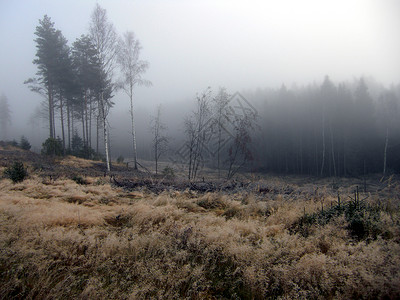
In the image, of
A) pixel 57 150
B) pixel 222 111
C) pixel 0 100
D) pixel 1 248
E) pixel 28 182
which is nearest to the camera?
pixel 1 248

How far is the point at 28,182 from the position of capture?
7227mm

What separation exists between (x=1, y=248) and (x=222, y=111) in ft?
38.9

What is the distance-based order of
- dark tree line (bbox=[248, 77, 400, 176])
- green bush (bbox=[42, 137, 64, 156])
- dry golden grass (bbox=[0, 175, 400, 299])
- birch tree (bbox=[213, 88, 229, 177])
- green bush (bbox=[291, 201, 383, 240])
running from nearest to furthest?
dry golden grass (bbox=[0, 175, 400, 299]) < green bush (bbox=[291, 201, 383, 240]) < birch tree (bbox=[213, 88, 229, 177]) < green bush (bbox=[42, 137, 64, 156]) < dark tree line (bbox=[248, 77, 400, 176])

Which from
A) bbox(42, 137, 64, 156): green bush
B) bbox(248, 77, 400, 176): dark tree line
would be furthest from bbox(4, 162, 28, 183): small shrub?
bbox(248, 77, 400, 176): dark tree line

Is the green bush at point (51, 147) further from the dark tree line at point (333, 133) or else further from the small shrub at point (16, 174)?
the dark tree line at point (333, 133)

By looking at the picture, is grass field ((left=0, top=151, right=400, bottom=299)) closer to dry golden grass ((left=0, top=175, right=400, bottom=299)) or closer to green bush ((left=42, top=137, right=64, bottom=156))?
dry golden grass ((left=0, top=175, right=400, bottom=299))

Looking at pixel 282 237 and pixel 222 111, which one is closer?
pixel 282 237

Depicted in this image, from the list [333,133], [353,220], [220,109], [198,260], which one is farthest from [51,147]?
[333,133]

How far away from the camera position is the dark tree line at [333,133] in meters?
30.6

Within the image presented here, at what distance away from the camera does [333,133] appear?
3456 centimetres

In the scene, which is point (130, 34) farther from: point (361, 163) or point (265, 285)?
point (361, 163)

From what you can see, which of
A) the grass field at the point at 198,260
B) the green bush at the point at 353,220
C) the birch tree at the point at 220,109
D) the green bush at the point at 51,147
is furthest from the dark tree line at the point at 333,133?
the grass field at the point at 198,260

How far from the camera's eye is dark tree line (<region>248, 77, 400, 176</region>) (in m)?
30.6

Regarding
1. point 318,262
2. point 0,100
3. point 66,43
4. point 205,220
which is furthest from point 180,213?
point 0,100
